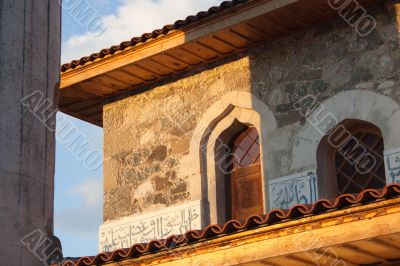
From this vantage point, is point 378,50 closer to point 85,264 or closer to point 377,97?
point 377,97

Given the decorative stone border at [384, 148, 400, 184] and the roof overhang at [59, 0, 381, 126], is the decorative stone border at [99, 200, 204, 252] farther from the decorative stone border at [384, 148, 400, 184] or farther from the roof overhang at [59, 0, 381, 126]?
the decorative stone border at [384, 148, 400, 184]

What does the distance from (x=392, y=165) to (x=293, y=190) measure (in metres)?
1.20

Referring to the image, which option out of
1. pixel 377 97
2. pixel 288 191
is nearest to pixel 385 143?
pixel 377 97

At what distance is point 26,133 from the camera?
9977 mm

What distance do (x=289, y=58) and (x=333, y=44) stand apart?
1.92 ft

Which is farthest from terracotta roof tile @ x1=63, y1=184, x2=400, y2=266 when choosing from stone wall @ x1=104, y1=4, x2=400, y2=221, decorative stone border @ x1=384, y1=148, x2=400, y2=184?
stone wall @ x1=104, y1=4, x2=400, y2=221

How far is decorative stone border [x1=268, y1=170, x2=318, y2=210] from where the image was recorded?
34.6 ft

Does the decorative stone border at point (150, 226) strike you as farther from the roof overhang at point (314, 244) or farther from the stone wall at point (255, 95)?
the roof overhang at point (314, 244)

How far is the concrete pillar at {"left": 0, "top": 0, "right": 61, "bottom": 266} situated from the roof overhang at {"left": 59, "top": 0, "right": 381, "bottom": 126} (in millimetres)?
1689

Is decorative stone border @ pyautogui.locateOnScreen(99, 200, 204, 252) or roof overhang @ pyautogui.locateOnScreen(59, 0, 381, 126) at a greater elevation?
roof overhang @ pyautogui.locateOnScreen(59, 0, 381, 126)

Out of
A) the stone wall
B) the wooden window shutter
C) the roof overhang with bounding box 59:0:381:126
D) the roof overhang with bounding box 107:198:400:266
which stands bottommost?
the roof overhang with bounding box 107:198:400:266

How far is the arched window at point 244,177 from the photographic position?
1148 cm

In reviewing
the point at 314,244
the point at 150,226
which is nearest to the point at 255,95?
the point at 150,226

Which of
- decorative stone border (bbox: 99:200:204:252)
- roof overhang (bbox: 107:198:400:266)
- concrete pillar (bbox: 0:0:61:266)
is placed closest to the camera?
roof overhang (bbox: 107:198:400:266)
